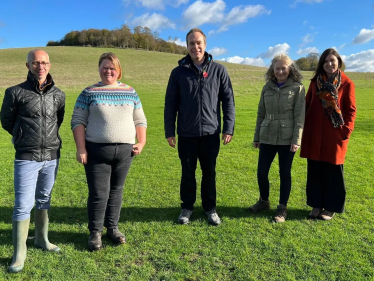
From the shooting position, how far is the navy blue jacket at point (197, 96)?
12.0ft

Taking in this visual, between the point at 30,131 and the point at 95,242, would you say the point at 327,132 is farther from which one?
the point at 30,131

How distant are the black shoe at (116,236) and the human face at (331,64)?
10.9ft

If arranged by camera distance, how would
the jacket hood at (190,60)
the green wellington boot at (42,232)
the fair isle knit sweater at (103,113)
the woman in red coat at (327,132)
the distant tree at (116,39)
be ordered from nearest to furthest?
1. the fair isle knit sweater at (103,113)
2. the green wellington boot at (42,232)
3. the jacket hood at (190,60)
4. the woman in red coat at (327,132)
5. the distant tree at (116,39)

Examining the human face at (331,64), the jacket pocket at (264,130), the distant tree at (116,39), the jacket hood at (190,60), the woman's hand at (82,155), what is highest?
the distant tree at (116,39)

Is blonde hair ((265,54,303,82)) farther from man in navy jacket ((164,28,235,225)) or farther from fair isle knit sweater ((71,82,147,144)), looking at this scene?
fair isle knit sweater ((71,82,147,144))

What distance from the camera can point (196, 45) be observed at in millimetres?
3578

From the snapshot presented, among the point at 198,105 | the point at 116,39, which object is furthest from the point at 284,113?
the point at 116,39

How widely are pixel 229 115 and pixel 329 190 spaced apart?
1.82 metres

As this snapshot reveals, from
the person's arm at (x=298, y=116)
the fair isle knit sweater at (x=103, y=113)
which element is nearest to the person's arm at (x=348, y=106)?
the person's arm at (x=298, y=116)

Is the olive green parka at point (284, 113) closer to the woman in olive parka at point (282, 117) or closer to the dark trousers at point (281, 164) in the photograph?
the woman in olive parka at point (282, 117)

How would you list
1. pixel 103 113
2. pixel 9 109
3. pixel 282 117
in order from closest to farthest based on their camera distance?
pixel 9 109 → pixel 103 113 → pixel 282 117

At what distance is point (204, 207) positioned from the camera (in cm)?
418

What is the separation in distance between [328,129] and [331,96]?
1.47 ft

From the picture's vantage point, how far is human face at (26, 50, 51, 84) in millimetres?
2846
